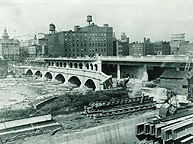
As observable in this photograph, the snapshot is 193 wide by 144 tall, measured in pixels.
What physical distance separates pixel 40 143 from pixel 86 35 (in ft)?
231

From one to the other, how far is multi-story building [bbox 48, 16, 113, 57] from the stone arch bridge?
8.50 meters

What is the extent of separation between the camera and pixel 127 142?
1973 centimetres

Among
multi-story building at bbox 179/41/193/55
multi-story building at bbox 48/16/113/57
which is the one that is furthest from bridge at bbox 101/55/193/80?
multi-story building at bbox 48/16/113/57

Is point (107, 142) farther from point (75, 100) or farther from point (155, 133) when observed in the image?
point (75, 100)

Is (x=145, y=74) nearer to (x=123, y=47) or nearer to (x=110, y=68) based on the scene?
(x=110, y=68)

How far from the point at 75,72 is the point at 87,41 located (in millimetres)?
38467

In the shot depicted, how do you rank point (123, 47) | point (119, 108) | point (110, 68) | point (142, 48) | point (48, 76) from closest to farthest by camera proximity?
point (119, 108)
point (110, 68)
point (48, 76)
point (142, 48)
point (123, 47)

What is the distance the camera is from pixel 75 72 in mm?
48094

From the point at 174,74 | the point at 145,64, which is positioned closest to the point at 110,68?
the point at 145,64

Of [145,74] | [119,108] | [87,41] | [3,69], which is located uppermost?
[87,41]

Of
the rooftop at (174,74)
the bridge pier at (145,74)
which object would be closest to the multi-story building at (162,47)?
the bridge pier at (145,74)

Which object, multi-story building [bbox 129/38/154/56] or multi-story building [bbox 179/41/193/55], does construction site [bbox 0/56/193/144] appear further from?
multi-story building [bbox 129/38/154/56]

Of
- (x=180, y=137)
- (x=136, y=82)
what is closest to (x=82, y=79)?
(x=136, y=82)

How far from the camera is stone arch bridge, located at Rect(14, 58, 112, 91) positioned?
39094 millimetres
